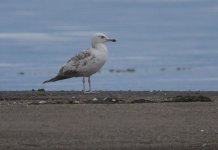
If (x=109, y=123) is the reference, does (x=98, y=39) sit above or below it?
above

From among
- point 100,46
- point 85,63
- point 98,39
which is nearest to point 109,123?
point 85,63

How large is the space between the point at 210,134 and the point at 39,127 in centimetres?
218

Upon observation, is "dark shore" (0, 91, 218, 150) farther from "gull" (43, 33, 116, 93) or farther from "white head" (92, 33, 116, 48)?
"white head" (92, 33, 116, 48)

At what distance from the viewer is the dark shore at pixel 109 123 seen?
38.6ft

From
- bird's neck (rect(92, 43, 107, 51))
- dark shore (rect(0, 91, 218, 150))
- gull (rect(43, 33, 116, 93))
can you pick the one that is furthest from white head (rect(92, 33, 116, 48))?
dark shore (rect(0, 91, 218, 150))

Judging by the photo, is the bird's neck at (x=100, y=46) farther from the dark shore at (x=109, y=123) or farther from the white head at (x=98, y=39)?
the dark shore at (x=109, y=123)

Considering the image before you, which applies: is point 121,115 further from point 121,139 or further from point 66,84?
point 66,84

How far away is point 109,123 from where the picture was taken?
1325 cm

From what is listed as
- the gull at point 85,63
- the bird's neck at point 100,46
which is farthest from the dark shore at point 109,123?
the bird's neck at point 100,46

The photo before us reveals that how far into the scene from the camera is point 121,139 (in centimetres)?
1206

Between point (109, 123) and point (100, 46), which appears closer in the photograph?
point (109, 123)

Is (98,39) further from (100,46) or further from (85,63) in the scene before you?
(85,63)

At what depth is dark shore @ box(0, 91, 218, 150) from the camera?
1177 centimetres

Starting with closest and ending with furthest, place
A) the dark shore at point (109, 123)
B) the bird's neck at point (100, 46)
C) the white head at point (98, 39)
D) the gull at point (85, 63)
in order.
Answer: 1. the dark shore at point (109, 123)
2. the gull at point (85, 63)
3. the bird's neck at point (100, 46)
4. the white head at point (98, 39)
